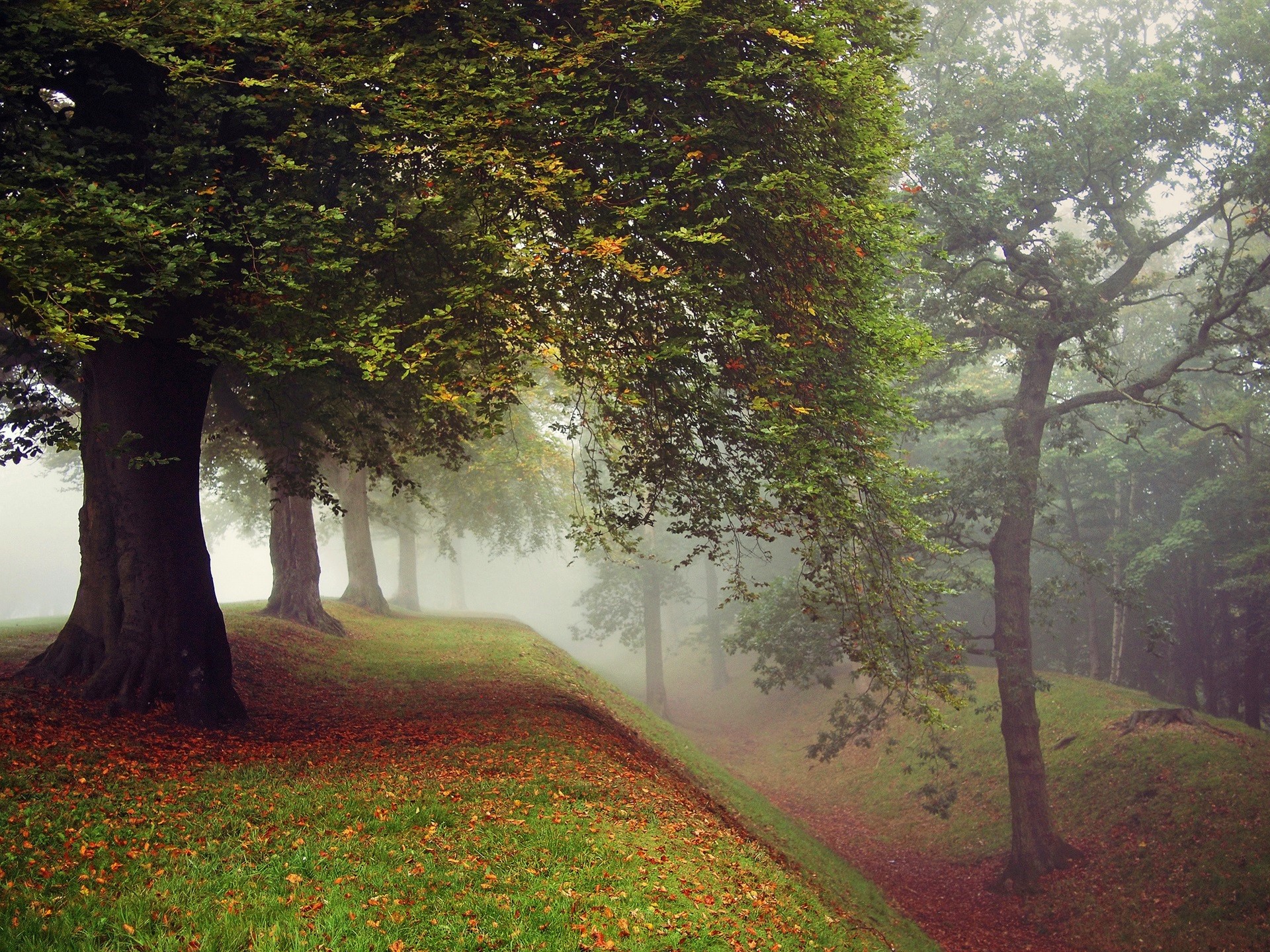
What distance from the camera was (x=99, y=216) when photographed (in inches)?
299

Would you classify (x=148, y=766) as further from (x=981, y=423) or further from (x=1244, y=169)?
(x=981, y=423)

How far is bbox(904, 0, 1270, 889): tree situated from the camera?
18.2 metres

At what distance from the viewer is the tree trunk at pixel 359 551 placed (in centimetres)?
2959

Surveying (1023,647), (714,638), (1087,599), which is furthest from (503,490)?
(1087,599)

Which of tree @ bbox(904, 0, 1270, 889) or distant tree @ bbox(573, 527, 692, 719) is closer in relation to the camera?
tree @ bbox(904, 0, 1270, 889)

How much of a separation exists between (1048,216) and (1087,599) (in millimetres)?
20385

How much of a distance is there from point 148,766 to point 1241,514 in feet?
106

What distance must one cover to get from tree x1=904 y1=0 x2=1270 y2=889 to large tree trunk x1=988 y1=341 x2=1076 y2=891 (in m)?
0.04

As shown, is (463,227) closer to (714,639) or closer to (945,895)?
(945,895)

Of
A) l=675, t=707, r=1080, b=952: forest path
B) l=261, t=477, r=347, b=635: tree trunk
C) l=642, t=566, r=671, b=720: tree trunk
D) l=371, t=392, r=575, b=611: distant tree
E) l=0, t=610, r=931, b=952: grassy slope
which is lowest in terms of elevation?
l=675, t=707, r=1080, b=952: forest path

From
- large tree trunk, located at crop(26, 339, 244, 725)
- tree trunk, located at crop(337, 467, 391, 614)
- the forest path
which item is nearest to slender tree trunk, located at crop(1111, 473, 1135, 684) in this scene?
the forest path

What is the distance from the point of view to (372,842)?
275 inches

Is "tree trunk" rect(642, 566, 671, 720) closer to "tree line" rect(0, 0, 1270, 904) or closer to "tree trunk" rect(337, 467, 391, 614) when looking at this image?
"tree trunk" rect(337, 467, 391, 614)

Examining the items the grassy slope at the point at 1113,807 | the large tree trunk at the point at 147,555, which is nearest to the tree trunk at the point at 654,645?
the grassy slope at the point at 1113,807
